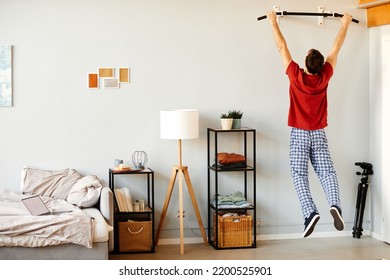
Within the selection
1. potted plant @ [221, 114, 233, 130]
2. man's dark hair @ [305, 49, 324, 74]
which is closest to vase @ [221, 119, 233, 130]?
potted plant @ [221, 114, 233, 130]

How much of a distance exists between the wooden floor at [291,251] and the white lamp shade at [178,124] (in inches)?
47.6

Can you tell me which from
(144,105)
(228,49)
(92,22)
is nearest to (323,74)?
(228,49)

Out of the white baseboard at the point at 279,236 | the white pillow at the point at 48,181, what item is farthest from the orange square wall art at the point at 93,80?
the white baseboard at the point at 279,236

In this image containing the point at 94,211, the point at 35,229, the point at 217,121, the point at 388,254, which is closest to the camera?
the point at 35,229

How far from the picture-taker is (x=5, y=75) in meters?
7.09

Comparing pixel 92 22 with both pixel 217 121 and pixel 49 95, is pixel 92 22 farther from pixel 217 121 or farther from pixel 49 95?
pixel 217 121

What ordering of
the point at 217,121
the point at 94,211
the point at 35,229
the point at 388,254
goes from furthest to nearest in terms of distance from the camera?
the point at 217,121 < the point at 388,254 < the point at 94,211 < the point at 35,229

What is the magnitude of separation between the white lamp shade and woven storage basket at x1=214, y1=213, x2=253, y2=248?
3.22ft

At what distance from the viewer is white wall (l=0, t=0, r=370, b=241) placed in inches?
281

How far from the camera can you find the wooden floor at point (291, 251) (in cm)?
681

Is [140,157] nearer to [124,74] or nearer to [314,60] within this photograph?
[124,74]

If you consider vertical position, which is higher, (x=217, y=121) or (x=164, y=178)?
(x=217, y=121)

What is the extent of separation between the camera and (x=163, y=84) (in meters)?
7.34

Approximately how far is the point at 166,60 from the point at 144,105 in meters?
0.54
